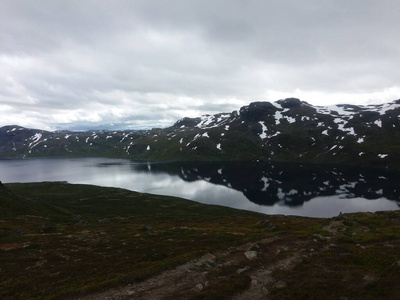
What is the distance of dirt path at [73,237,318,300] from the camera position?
20.4 metres

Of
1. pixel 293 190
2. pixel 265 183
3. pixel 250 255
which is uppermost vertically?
pixel 250 255

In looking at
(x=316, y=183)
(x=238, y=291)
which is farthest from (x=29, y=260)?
(x=316, y=183)

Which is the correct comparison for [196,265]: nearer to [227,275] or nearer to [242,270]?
[227,275]

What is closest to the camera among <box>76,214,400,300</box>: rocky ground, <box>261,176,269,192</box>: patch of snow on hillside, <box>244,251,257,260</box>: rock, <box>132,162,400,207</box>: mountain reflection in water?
<box>76,214,400,300</box>: rocky ground

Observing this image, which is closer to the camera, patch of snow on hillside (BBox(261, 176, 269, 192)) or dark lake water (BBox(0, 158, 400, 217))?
dark lake water (BBox(0, 158, 400, 217))

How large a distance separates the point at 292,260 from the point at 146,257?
15781mm

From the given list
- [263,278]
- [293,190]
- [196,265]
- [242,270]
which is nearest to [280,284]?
[263,278]

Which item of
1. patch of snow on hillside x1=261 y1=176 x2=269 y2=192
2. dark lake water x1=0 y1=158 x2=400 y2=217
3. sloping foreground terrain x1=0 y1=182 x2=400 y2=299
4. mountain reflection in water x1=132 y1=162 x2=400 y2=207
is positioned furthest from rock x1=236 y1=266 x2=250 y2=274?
patch of snow on hillside x1=261 y1=176 x2=269 y2=192

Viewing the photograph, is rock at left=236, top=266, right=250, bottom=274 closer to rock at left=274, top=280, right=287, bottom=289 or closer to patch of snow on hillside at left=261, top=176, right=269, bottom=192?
rock at left=274, top=280, right=287, bottom=289

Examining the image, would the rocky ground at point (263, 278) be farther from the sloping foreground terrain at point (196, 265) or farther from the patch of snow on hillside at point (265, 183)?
the patch of snow on hillside at point (265, 183)

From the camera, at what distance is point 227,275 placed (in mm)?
23781

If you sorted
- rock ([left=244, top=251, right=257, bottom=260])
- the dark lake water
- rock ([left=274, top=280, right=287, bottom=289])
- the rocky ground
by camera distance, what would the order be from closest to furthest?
the rocky ground
rock ([left=274, top=280, right=287, bottom=289])
rock ([left=244, top=251, right=257, bottom=260])
the dark lake water

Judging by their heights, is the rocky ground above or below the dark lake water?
above

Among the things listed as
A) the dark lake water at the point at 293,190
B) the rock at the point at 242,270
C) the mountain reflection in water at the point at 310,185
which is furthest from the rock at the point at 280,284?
the mountain reflection in water at the point at 310,185
